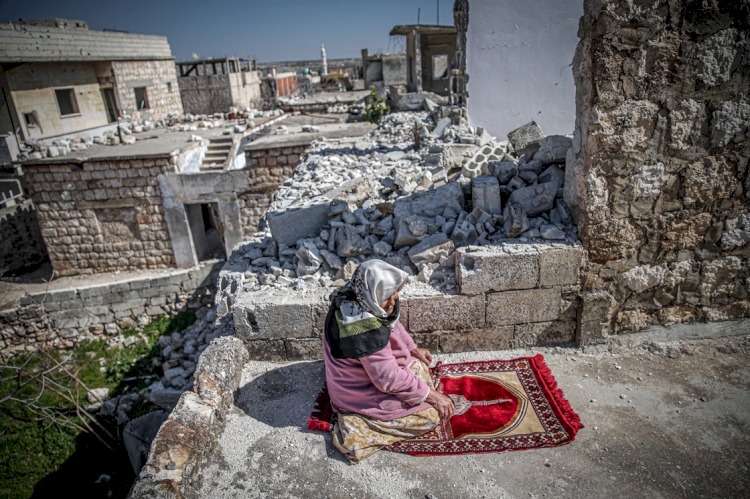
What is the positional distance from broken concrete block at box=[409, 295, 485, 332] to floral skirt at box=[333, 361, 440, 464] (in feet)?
2.79

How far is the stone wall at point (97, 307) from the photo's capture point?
1000 cm

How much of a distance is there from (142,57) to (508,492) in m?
22.8

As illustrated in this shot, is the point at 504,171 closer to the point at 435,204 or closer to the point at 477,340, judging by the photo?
the point at 435,204

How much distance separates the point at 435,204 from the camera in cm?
445

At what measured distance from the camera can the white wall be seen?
7641 millimetres

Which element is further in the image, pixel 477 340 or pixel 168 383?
pixel 168 383

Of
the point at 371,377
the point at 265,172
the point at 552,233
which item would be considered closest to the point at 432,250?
the point at 552,233

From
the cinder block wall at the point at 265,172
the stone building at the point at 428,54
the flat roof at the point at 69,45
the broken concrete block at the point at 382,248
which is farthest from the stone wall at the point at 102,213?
the stone building at the point at 428,54

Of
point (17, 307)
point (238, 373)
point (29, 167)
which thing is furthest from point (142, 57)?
point (238, 373)

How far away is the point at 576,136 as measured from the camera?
12.1 feet

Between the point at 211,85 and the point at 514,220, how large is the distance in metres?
24.0

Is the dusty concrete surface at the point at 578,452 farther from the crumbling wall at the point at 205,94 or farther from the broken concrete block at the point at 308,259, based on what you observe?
the crumbling wall at the point at 205,94

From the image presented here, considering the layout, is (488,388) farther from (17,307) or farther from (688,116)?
(17,307)

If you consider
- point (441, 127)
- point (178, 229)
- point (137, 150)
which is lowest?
point (178, 229)
